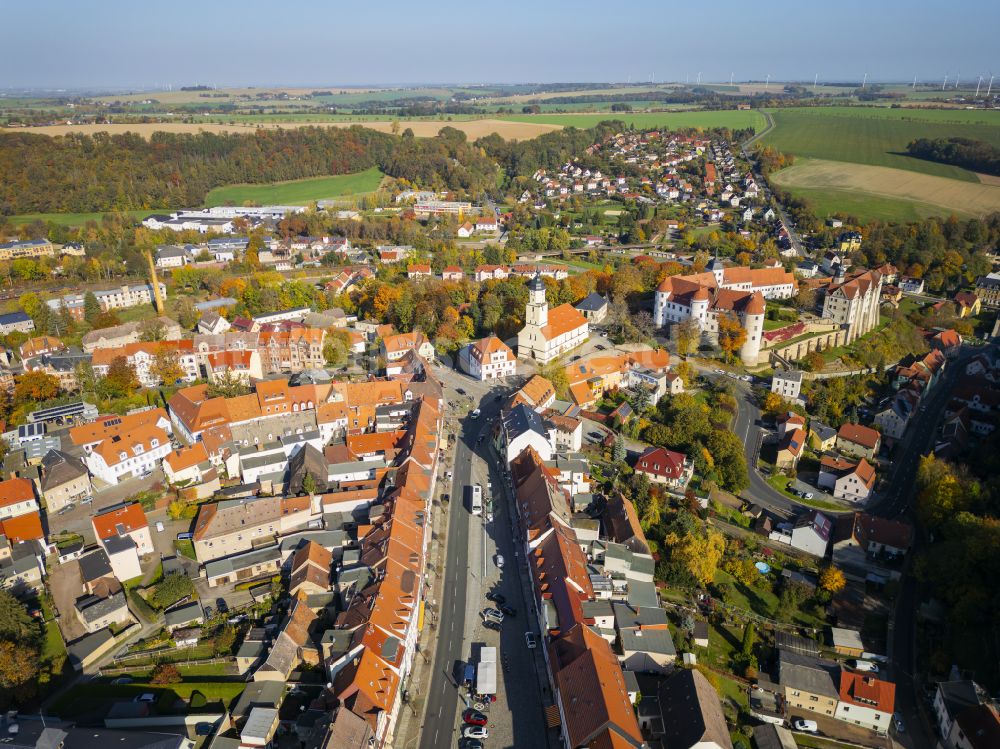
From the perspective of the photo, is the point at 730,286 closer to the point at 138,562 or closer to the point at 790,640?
the point at 790,640

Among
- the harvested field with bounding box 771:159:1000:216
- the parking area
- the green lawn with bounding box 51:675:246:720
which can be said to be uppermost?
the harvested field with bounding box 771:159:1000:216

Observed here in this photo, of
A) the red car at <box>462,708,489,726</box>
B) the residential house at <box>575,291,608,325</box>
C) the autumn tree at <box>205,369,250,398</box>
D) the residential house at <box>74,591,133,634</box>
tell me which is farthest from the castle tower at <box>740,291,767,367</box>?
the residential house at <box>74,591,133,634</box>

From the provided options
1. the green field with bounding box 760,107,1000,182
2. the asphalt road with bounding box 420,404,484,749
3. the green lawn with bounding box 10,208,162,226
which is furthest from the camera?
the green field with bounding box 760,107,1000,182

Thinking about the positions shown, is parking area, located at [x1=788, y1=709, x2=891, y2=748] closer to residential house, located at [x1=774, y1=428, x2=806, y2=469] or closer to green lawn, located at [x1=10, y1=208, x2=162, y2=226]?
residential house, located at [x1=774, y1=428, x2=806, y2=469]

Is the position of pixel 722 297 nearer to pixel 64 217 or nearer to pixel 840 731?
pixel 840 731

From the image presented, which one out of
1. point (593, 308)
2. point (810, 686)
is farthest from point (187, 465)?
point (593, 308)

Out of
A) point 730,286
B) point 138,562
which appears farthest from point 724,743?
point 730,286
